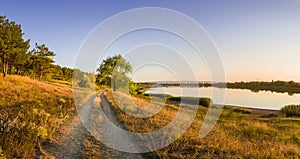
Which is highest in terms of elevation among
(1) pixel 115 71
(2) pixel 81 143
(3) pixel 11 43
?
(3) pixel 11 43

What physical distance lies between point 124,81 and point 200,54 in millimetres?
37781

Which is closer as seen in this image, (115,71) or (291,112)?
(291,112)

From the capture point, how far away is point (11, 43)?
43375 millimetres

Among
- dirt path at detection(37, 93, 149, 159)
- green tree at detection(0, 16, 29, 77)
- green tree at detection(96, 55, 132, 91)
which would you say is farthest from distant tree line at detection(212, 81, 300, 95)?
dirt path at detection(37, 93, 149, 159)

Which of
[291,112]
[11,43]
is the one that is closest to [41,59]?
[11,43]

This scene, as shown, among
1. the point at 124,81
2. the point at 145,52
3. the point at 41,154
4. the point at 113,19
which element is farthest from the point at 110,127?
the point at 124,81

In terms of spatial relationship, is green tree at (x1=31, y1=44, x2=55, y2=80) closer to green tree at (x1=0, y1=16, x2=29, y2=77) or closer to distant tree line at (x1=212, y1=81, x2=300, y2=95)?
green tree at (x1=0, y1=16, x2=29, y2=77)

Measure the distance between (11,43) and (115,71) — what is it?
71.9 ft

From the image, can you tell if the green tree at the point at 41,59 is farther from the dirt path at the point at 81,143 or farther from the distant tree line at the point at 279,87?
the distant tree line at the point at 279,87

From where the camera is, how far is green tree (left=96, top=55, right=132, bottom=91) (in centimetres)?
5050

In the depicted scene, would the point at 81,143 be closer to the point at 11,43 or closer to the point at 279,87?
the point at 11,43

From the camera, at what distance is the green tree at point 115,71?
50500 mm

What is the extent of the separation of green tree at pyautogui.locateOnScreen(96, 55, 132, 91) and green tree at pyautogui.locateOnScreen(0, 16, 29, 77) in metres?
19.0

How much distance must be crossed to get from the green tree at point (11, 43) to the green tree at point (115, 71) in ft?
62.3
